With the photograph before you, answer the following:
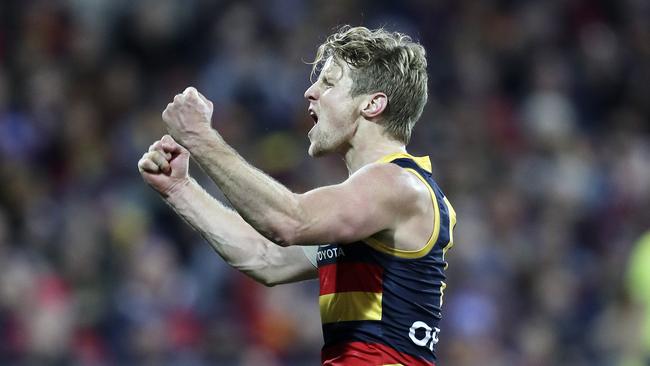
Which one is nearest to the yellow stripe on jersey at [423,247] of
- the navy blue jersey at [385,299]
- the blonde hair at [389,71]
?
the navy blue jersey at [385,299]

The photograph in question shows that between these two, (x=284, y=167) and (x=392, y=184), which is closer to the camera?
(x=392, y=184)

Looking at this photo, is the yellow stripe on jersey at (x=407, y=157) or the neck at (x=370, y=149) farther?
the neck at (x=370, y=149)

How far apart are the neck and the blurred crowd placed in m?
4.71

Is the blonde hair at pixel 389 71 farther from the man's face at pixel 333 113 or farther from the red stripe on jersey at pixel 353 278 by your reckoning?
the red stripe on jersey at pixel 353 278

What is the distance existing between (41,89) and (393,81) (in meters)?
7.10

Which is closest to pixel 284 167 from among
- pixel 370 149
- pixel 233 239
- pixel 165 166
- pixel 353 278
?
pixel 233 239

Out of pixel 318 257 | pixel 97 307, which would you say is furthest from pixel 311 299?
pixel 318 257

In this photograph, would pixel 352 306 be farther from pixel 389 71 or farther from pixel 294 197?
pixel 389 71

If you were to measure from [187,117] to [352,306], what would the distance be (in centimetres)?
99

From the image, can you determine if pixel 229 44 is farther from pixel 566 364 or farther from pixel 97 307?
pixel 566 364

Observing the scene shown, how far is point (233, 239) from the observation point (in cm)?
574

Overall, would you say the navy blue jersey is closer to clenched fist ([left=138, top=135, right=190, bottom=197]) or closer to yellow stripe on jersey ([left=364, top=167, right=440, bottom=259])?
yellow stripe on jersey ([left=364, top=167, right=440, bottom=259])

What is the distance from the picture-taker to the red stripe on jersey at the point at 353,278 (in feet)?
16.4

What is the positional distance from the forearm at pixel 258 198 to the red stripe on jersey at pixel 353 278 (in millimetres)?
449
